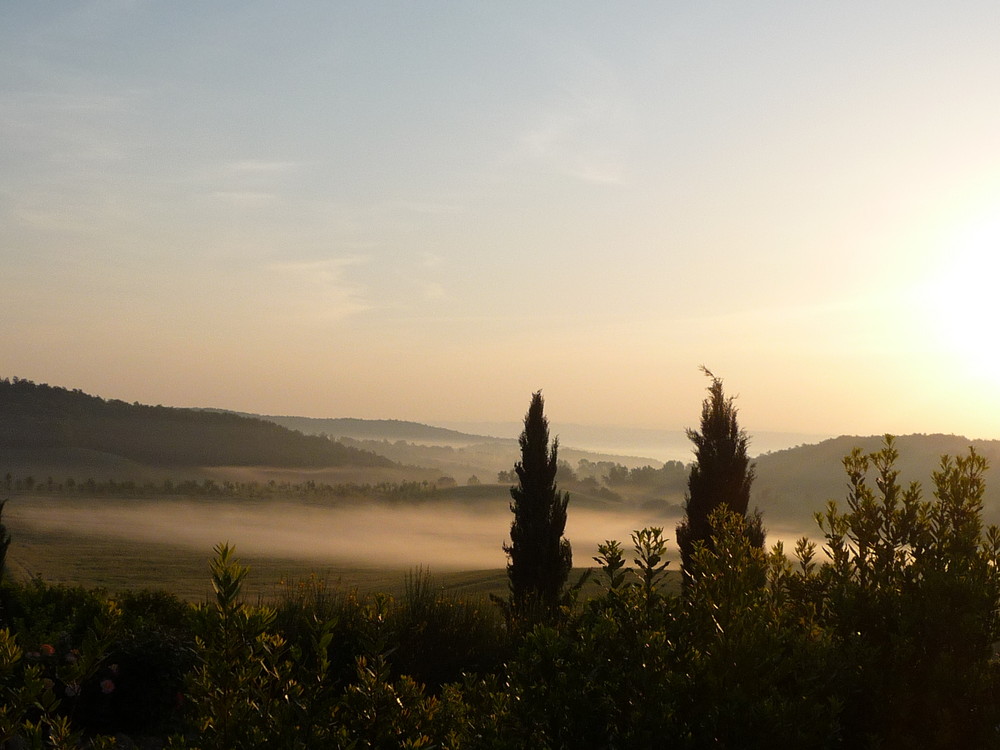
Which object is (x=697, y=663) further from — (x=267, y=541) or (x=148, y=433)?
(x=148, y=433)

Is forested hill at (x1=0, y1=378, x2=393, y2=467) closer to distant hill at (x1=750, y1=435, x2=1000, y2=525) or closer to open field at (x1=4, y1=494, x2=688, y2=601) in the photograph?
open field at (x1=4, y1=494, x2=688, y2=601)

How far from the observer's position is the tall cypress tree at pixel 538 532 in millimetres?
20391

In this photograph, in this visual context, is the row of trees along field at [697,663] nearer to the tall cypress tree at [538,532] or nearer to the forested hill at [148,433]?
the tall cypress tree at [538,532]

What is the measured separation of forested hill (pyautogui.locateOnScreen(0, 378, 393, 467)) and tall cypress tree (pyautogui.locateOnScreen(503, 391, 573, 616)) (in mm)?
131707

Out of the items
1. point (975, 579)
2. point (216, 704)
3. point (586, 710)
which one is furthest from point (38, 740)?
point (975, 579)

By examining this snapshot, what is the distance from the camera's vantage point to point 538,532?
2062 centimetres

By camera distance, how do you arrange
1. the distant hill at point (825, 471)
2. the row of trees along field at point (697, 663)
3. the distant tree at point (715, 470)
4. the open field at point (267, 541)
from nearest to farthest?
the row of trees along field at point (697, 663)
the distant tree at point (715, 470)
the open field at point (267, 541)
the distant hill at point (825, 471)

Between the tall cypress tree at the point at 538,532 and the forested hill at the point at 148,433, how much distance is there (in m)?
132

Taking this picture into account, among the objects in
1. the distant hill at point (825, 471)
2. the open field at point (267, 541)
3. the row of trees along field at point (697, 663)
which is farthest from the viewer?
the distant hill at point (825, 471)

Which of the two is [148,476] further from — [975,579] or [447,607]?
[975,579]

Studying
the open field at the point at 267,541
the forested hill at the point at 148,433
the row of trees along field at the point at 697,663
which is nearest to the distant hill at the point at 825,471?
the open field at the point at 267,541

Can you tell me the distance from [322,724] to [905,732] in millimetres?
3102

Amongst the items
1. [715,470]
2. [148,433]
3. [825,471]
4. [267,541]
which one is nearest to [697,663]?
[715,470]

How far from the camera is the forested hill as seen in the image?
141 m
